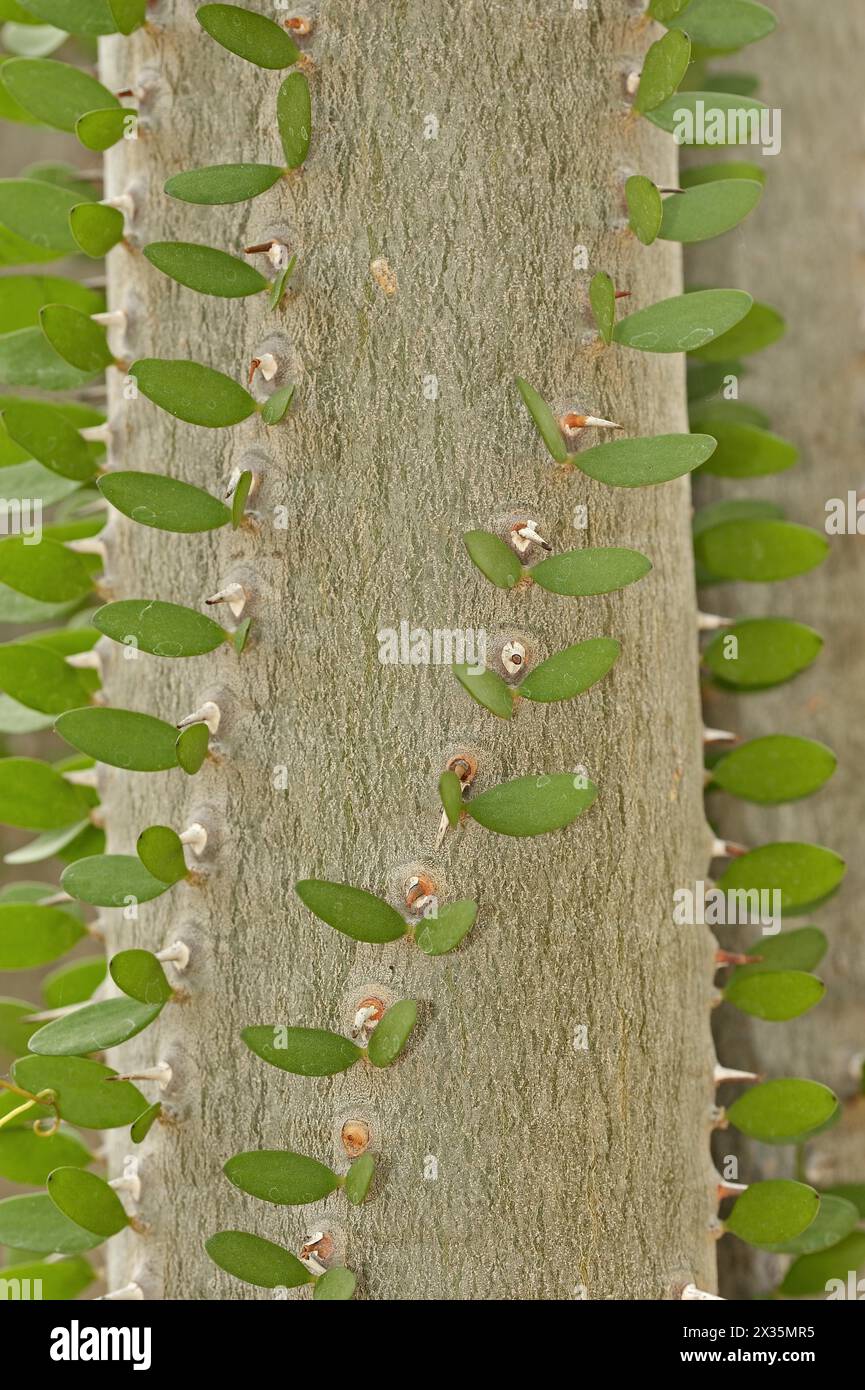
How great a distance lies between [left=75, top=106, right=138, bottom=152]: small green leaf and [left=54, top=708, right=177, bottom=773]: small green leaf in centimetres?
25

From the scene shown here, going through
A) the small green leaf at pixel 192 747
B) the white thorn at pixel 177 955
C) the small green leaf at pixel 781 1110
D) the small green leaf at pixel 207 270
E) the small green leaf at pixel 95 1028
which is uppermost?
the small green leaf at pixel 207 270

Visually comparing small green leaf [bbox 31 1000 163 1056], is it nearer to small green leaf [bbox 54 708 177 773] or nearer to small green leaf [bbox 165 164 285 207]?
small green leaf [bbox 54 708 177 773]

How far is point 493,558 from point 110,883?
0.22 metres

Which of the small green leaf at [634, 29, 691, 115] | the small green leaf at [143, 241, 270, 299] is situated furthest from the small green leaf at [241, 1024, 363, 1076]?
the small green leaf at [634, 29, 691, 115]

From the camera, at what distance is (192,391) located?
506mm

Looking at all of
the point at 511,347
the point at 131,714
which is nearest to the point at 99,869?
the point at 131,714

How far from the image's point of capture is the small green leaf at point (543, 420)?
48cm

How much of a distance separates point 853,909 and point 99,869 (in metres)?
0.49

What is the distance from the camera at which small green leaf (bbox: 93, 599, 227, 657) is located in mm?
508

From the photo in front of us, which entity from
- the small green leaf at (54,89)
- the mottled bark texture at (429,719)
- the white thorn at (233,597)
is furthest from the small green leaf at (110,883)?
the small green leaf at (54,89)

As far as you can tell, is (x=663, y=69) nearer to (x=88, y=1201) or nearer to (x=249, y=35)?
(x=249, y=35)

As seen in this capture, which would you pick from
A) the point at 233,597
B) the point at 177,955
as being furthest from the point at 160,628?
the point at 177,955

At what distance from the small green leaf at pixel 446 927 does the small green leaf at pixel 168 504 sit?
0.19 m

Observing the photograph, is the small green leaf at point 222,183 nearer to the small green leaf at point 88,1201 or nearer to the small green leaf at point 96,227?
the small green leaf at point 96,227
